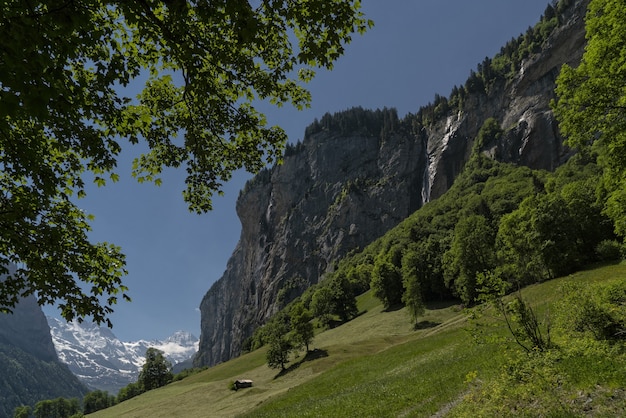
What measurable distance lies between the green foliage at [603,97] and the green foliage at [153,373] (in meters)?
143

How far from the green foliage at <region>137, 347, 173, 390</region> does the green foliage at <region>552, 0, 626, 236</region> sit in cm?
14318

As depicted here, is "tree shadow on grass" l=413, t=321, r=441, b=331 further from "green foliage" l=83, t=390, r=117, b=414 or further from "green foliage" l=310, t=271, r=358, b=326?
"green foliage" l=83, t=390, r=117, b=414

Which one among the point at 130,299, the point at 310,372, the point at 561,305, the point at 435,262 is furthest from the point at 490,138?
the point at 130,299

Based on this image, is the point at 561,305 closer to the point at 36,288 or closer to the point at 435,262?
the point at 36,288

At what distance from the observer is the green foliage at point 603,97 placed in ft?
50.4

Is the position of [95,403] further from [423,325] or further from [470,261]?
[470,261]

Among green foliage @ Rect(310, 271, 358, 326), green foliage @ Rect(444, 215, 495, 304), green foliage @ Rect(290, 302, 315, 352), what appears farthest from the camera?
green foliage @ Rect(310, 271, 358, 326)

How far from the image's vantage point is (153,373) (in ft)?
427

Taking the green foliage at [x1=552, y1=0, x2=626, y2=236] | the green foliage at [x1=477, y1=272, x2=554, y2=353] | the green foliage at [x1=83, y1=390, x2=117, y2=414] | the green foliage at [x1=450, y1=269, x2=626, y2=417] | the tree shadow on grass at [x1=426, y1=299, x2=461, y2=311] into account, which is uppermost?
the green foliage at [x1=552, y1=0, x2=626, y2=236]

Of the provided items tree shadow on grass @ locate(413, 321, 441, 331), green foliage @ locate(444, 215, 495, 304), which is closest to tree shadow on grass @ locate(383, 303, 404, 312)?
green foliage @ locate(444, 215, 495, 304)

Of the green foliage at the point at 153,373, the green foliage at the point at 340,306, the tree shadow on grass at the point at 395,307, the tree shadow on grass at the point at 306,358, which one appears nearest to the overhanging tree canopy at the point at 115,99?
the tree shadow on grass at the point at 306,358

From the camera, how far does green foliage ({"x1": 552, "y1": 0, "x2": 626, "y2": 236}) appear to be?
15359 mm

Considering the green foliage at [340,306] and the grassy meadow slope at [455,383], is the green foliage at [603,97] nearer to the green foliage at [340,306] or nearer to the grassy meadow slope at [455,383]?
the grassy meadow slope at [455,383]

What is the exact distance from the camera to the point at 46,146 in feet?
34.0
